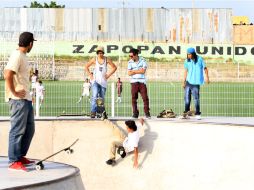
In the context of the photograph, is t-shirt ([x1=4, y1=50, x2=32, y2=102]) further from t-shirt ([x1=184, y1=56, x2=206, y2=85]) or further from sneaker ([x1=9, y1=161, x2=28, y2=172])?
t-shirt ([x1=184, y1=56, x2=206, y2=85])

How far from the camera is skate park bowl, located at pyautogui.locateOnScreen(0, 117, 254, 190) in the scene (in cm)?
1278

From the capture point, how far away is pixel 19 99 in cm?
875

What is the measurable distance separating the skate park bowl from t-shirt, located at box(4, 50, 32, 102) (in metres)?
4.25

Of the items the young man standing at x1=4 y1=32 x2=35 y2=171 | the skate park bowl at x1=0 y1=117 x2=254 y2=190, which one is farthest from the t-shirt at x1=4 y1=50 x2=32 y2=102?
the skate park bowl at x1=0 y1=117 x2=254 y2=190

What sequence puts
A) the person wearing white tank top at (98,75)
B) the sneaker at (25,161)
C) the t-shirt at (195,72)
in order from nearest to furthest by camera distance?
the sneaker at (25,161) < the person wearing white tank top at (98,75) < the t-shirt at (195,72)

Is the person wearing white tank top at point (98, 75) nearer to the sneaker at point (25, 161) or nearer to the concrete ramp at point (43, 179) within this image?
the sneaker at point (25, 161)

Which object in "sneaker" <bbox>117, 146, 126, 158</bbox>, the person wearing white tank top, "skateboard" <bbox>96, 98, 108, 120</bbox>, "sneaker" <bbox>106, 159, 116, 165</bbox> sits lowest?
"sneaker" <bbox>106, 159, 116, 165</bbox>

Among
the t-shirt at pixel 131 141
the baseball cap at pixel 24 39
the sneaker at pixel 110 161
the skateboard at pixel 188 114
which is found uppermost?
the baseball cap at pixel 24 39

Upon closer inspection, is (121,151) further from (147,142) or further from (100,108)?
(100,108)

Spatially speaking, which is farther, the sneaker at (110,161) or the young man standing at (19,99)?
the sneaker at (110,161)

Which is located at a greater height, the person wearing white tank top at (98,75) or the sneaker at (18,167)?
the person wearing white tank top at (98,75)

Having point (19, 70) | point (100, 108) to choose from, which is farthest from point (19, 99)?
point (100, 108)

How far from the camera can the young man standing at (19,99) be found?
8.63m

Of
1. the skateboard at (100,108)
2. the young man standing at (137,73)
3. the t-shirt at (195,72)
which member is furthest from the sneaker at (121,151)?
the t-shirt at (195,72)
